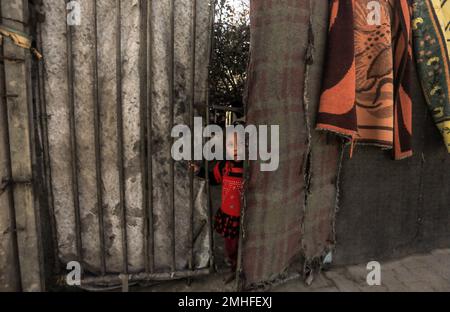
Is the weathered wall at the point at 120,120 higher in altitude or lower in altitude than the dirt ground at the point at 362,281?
higher

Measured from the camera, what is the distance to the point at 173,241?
2.28 metres

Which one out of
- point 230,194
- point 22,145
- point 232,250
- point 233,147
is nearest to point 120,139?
point 22,145

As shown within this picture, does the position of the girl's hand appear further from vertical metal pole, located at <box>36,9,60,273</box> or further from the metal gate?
vertical metal pole, located at <box>36,9,60,273</box>

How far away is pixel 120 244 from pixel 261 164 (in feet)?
4.06

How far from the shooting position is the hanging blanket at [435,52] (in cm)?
240

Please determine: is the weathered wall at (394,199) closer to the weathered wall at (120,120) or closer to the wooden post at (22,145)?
the weathered wall at (120,120)

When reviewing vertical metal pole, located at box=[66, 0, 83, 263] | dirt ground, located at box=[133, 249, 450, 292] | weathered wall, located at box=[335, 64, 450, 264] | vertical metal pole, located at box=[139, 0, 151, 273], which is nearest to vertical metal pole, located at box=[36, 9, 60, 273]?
vertical metal pole, located at box=[66, 0, 83, 263]

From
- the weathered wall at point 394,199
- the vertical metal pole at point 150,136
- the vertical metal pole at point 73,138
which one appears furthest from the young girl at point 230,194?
the vertical metal pole at point 73,138

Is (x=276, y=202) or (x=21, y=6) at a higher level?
(x=21, y=6)

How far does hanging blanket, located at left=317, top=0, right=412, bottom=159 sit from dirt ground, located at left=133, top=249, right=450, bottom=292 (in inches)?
44.5

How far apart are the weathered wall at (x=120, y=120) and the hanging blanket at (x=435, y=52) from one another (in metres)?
1.75

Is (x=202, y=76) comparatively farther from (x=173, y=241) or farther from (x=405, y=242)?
(x=405, y=242)

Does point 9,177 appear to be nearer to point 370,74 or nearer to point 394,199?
point 370,74
